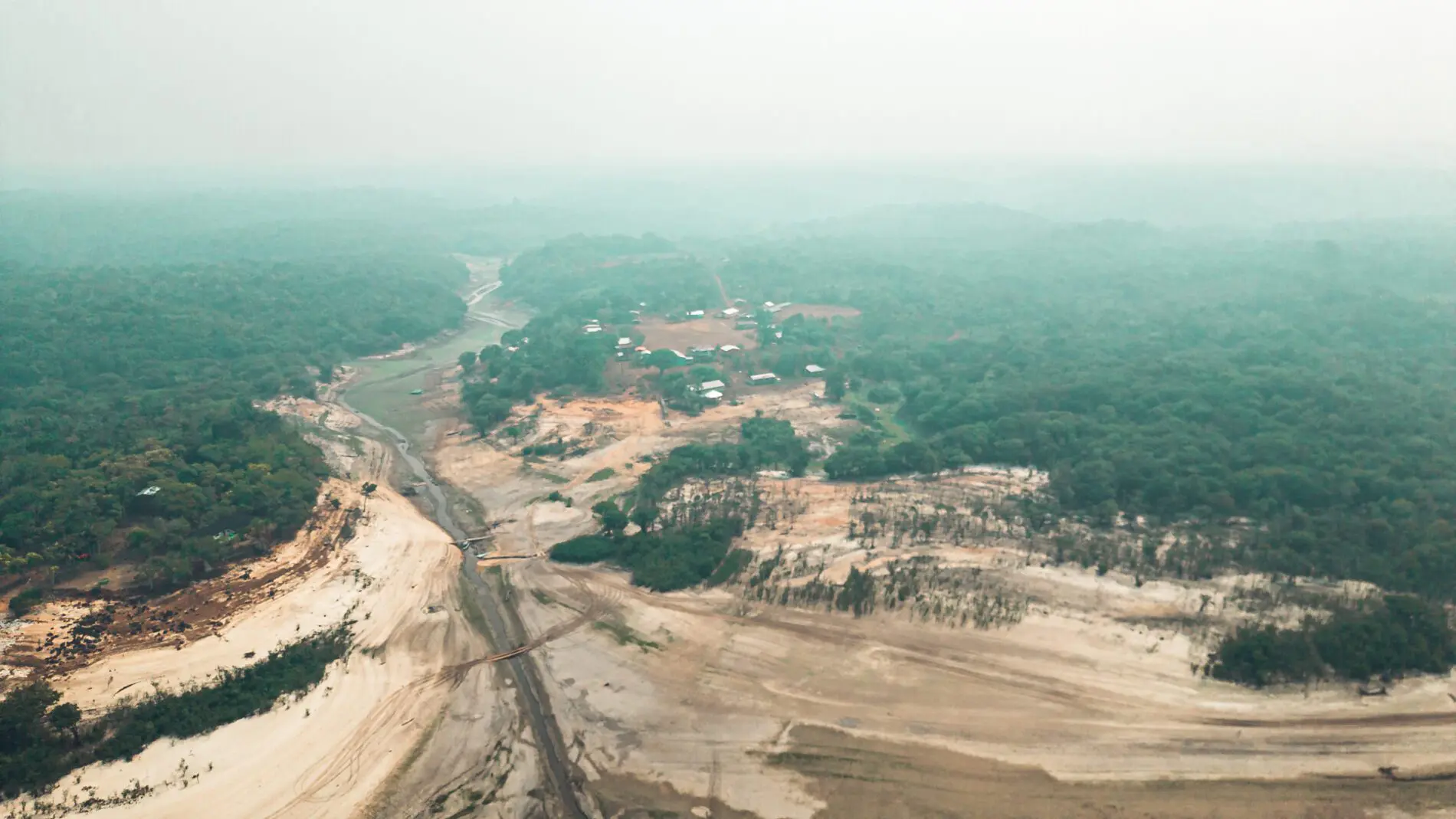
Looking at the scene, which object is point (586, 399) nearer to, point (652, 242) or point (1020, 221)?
point (652, 242)

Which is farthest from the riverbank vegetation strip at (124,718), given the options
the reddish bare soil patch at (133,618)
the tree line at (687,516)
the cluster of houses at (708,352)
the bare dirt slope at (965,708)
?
the cluster of houses at (708,352)

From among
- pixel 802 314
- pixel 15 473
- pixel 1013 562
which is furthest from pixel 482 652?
pixel 802 314

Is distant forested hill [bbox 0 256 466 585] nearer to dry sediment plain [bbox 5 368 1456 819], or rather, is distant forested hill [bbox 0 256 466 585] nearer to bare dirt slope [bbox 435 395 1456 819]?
dry sediment plain [bbox 5 368 1456 819]

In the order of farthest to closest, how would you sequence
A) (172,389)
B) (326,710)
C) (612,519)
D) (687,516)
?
(172,389)
(687,516)
(612,519)
(326,710)

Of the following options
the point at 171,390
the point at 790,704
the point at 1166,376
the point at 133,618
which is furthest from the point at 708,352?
the point at 133,618

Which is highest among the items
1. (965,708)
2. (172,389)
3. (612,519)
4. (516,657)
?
(172,389)

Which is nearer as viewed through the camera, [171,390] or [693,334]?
[171,390]

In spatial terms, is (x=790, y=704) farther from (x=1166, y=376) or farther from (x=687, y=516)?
(x=1166, y=376)

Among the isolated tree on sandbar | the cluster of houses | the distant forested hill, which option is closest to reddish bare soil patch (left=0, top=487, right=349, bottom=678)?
the distant forested hill
